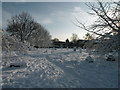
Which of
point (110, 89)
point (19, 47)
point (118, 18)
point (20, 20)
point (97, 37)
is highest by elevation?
point (20, 20)

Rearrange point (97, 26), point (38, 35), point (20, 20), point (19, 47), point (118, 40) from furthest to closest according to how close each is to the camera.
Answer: point (38, 35), point (20, 20), point (19, 47), point (97, 26), point (118, 40)

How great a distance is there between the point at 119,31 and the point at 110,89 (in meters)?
4.17

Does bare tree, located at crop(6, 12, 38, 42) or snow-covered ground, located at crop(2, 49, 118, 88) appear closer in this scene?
snow-covered ground, located at crop(2, 49, 118, 88)

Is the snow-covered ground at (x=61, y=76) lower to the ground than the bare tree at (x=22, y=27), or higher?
lower

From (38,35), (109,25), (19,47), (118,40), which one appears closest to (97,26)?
(109,25)

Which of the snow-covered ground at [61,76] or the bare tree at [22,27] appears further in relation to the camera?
the bare tree at [22,27]

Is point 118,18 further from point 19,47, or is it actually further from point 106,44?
point 19,47

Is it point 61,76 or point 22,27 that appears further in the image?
point 22,27

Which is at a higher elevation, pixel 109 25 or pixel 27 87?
pixel 109 25

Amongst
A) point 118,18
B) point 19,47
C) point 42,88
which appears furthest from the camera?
point 19,47

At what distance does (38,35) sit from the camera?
3036cm

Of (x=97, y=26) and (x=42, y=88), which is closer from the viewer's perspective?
(x=42, y=88)

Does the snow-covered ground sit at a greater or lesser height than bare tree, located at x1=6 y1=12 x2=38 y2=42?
lesser

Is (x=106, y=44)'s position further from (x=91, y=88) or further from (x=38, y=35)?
(x=38, y=35)
